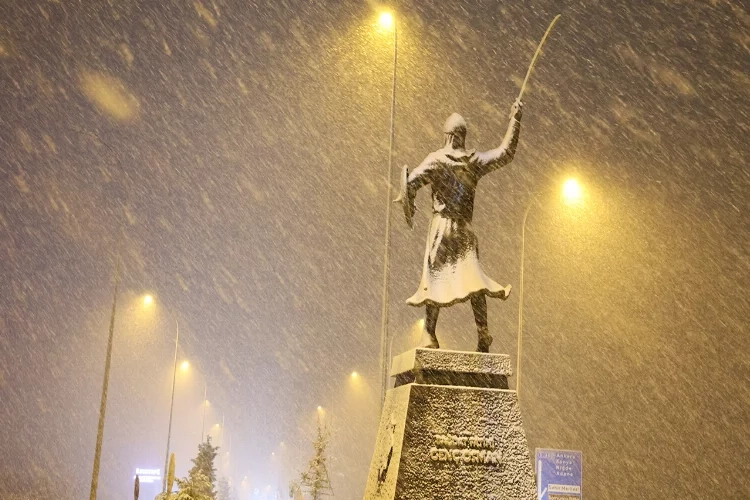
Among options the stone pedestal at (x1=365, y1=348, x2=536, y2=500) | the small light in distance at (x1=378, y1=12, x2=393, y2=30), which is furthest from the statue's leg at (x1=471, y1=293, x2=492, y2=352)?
the small light in distance at (x1=378, y1=12, x2=393, y2=30)

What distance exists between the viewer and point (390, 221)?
16094 millimetres

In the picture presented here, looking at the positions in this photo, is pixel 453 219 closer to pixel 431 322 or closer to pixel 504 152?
pixel 504 152

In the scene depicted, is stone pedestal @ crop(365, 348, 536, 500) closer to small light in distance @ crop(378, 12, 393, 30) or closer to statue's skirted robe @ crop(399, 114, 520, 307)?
statue's skirted robe @ crop(399, 114, 520, 307)

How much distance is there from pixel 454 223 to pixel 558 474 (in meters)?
12.5

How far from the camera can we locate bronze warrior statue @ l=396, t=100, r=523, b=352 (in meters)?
8.95

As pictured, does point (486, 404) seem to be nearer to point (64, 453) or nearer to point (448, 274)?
point (448, 274)

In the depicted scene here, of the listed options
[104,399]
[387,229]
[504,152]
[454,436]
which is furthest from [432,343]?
[104,399]

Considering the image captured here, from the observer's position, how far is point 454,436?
8281mm

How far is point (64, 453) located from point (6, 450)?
5314mm

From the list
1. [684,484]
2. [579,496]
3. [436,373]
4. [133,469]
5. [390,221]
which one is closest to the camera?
[436,373]

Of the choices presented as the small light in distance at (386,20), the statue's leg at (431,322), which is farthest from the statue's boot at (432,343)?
the small light in distance at (386,20)

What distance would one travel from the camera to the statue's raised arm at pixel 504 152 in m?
9.03

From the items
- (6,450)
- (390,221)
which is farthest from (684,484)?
(6,450)

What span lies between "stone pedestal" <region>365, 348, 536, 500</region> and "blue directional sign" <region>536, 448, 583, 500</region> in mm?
12013
